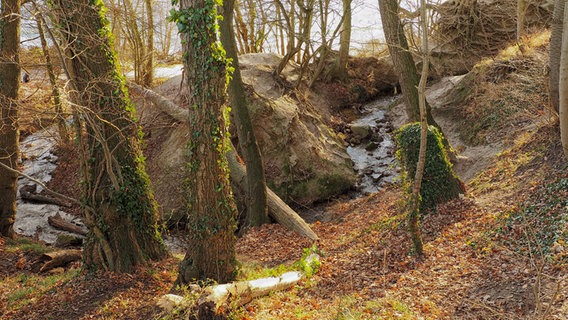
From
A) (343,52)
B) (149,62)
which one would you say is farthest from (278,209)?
(343,52)

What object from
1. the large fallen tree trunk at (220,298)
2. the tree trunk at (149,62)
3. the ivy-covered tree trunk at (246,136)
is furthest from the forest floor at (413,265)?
the tree trunk at (149,62)

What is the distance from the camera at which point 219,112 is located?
7285 millimetres

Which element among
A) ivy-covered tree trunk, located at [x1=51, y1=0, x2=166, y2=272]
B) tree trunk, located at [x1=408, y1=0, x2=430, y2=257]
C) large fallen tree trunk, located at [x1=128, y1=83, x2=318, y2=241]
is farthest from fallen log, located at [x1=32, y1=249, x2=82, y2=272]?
tree trunk, located at [x1=408, y1=0, x2=430, y2=257]

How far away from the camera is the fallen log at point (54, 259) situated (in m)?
10.1

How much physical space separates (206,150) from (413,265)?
4.51m

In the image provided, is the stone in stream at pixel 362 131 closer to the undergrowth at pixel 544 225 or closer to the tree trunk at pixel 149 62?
the tree trunk at pixel 149 62

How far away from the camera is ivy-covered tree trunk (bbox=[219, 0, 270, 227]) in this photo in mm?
11820

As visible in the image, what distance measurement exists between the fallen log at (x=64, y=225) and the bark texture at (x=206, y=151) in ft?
25.7

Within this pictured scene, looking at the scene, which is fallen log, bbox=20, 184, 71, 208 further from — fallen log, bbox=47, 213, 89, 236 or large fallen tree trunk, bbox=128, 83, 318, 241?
large fallen tree trunk, bbox=128, 83, 318, 241

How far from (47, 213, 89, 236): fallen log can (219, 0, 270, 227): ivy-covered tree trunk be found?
210 inches

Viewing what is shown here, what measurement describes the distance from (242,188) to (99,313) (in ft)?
22.8

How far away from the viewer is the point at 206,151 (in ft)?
23.7

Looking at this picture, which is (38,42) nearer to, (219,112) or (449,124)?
(219,112)

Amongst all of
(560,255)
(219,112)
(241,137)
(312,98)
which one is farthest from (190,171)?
(312,98)
